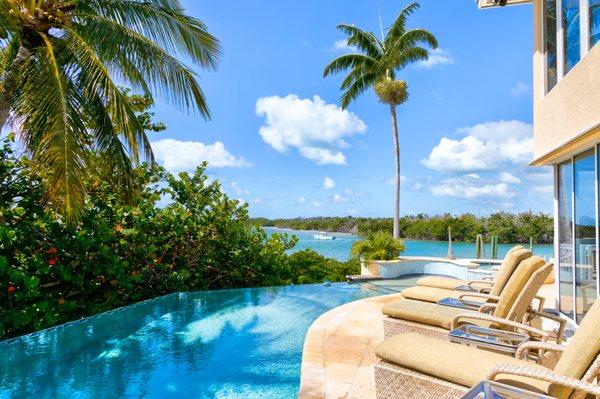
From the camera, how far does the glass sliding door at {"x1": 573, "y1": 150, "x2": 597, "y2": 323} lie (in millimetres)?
5289

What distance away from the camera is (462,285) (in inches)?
226

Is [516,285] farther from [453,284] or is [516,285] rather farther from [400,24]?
[400,24]

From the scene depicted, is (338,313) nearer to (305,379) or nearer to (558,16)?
(305,379)

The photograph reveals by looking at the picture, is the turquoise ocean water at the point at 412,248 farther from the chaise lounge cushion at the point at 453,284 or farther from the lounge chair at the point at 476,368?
the lounge chair at the point at 476,368

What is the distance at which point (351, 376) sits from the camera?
3.92 metres

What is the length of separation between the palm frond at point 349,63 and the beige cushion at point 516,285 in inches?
636

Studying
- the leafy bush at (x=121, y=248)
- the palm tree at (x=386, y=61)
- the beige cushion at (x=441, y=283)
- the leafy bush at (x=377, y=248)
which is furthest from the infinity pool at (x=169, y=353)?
the palm tree at (x=386, y=61)

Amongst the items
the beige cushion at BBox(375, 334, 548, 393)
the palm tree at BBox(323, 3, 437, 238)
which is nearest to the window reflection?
the beige cushion at BBox(375, 334, 548, 393)

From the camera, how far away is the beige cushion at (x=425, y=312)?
3959mm

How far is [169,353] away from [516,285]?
4.30 m

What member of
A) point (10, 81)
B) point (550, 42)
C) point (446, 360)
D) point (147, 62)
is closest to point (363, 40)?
point (550, 42)

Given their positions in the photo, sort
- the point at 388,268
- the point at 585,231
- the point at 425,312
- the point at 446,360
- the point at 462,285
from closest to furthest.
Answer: the point at 446,360 < the point at 425,312 < the point at 585,231 < the point at 462,285 < the point at 388,268

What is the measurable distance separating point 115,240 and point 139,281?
992 millimetres

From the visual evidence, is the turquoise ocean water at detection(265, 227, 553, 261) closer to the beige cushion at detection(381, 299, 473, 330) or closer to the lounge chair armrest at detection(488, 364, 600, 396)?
the beige cushion at detection(381, 299, 473, 330)
